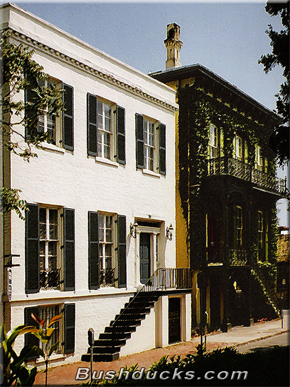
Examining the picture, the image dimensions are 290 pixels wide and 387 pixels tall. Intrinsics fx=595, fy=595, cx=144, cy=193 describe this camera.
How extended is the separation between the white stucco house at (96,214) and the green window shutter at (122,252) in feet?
0.18

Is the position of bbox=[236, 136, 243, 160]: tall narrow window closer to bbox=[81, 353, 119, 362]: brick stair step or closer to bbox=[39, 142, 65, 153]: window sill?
bbox=[39, 142, 65, 153]: window sill

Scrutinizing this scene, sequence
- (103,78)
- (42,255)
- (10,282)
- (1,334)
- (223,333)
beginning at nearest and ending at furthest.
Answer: (1,334) → (10,282) → (42,255) → (103,78) → (223,333)

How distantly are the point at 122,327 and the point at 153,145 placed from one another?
21.5 ft

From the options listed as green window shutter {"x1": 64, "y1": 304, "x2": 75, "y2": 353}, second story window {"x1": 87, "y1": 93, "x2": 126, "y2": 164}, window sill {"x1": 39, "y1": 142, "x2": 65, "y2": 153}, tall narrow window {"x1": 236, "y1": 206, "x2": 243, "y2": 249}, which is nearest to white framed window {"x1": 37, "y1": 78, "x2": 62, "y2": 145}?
window sill {"x1": 39, "y1": 142, "x2": 65, "y2": 153}

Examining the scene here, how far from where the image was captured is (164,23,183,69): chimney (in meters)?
24.0

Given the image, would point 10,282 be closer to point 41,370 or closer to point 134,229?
point 41,370

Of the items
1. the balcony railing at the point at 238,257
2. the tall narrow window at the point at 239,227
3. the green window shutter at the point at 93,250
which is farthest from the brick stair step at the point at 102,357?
the tall narrow window at the point at 239,227

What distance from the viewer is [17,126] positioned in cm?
1434

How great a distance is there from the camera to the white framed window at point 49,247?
15.1 metres

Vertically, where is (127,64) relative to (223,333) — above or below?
above

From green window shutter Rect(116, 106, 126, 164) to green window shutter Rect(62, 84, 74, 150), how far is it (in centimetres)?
231

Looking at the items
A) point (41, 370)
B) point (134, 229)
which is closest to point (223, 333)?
point (134, 229)

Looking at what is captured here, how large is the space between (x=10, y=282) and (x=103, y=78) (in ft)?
23.3

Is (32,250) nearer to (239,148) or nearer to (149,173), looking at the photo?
(149,173)
